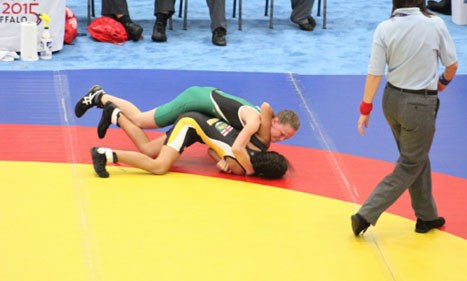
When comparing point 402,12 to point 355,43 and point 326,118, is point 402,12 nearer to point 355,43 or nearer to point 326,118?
point 326,118

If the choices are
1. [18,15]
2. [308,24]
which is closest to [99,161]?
[18,15]

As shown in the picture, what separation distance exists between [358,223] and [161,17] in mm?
5543

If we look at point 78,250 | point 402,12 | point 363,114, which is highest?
point 402,12

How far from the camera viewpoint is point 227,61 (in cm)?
1098

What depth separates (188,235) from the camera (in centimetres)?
681

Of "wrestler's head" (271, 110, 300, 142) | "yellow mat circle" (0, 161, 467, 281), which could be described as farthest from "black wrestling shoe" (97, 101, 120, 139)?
"wrestler's head" (271, 110, 300, 142)

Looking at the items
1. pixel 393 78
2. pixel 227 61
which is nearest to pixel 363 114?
pixel 393 78

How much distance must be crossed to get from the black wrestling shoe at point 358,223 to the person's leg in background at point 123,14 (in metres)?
5.41

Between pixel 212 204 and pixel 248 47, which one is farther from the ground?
pixel 248 47

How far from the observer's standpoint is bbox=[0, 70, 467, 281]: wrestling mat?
252 inches

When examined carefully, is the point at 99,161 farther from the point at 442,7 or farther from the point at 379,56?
the point at 442,7

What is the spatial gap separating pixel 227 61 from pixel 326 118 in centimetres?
212

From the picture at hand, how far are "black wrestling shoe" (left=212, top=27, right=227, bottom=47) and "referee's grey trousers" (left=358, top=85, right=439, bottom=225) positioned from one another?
202 inches

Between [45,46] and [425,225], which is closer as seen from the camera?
[425,225]
